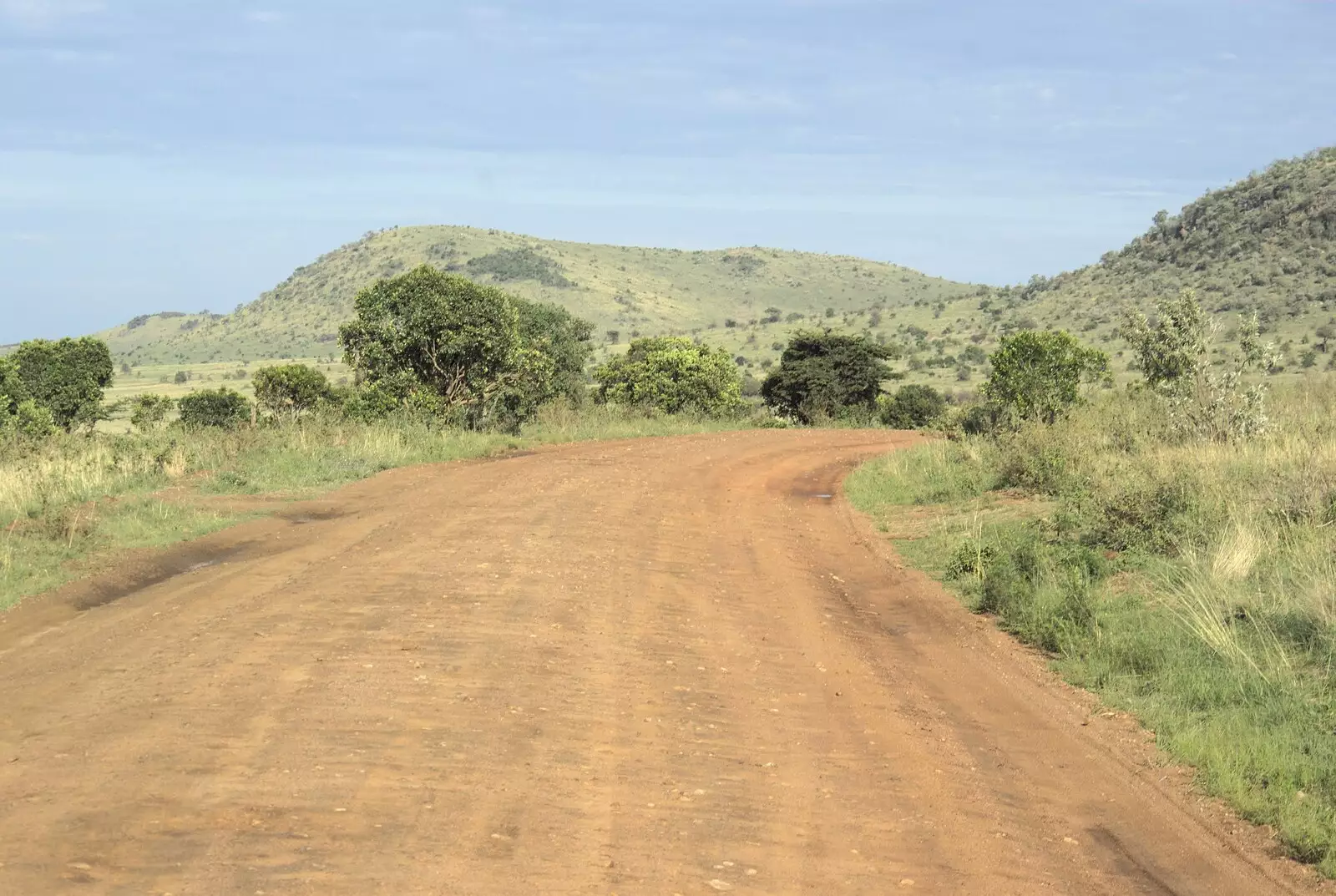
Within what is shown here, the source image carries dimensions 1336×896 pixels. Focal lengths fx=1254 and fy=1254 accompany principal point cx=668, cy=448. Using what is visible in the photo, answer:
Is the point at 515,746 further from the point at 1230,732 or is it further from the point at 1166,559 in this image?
the point at 1166,559

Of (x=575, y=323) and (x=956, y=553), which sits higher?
(x=575, y=323)

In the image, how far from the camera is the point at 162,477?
1927 centimetres

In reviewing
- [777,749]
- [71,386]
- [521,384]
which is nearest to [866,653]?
[777,749]

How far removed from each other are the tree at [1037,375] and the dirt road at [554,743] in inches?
472

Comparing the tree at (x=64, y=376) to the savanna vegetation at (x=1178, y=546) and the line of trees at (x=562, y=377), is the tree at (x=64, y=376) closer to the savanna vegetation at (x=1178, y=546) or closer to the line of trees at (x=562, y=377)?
the line of trees at (x=562, y=377)

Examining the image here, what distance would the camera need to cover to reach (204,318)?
176 metres

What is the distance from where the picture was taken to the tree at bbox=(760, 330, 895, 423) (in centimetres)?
4406

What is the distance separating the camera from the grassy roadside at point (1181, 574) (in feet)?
25.1

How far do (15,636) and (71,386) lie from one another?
97.0ft

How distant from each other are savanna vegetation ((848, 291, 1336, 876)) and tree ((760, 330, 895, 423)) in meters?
20.3

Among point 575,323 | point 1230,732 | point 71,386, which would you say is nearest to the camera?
point 1230,732

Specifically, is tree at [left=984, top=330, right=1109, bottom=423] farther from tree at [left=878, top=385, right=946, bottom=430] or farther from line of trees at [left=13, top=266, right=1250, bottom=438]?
tree at [left=878, top=385, right=946, bottom=430]

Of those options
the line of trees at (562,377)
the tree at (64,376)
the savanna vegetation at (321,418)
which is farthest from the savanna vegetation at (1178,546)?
the tree at (64,376)

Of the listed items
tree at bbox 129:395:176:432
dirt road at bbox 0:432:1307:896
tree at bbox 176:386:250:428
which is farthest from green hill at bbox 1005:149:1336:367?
dirt road at bbox 0:432:1307:896
